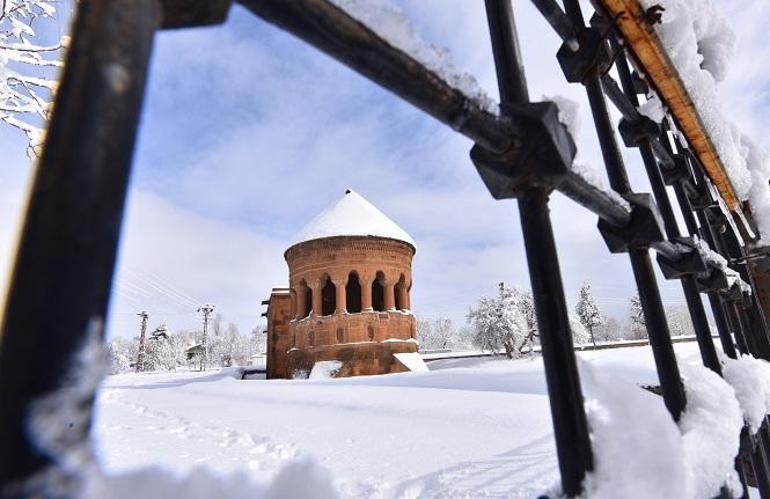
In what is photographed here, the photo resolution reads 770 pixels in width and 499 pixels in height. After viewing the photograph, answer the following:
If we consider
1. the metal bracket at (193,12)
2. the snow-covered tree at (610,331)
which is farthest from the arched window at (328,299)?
the snow-covered tree at (610,331)

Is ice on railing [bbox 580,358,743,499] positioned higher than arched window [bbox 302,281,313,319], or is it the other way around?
arched window [bbox 302,281,313,319]

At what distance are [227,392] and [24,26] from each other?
9496 millimetres

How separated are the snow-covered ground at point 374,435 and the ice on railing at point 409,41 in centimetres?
74

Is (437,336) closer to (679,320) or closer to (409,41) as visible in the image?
(679,320)

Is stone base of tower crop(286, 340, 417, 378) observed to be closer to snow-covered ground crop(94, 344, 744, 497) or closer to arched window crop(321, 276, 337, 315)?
arched window crop(321, 276, 337, 315)

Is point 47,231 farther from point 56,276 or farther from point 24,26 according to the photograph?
point 24,26

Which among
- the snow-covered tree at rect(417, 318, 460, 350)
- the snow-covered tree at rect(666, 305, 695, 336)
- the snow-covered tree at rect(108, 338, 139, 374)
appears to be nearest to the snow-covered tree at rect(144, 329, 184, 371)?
the snow-covered tree at rect(108, 338, 139, 374)

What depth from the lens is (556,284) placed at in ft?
3.25

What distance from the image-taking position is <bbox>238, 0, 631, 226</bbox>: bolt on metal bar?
628 millimetres

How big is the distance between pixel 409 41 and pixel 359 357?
18.7m

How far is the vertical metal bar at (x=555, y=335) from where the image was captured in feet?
2.94

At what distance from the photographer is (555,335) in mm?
948

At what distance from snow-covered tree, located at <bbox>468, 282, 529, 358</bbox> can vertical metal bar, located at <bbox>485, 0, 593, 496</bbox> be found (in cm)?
3144

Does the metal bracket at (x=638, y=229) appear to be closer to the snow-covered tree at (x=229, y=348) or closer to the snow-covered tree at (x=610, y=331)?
the snow-covered tree at (x=229, y=348)
